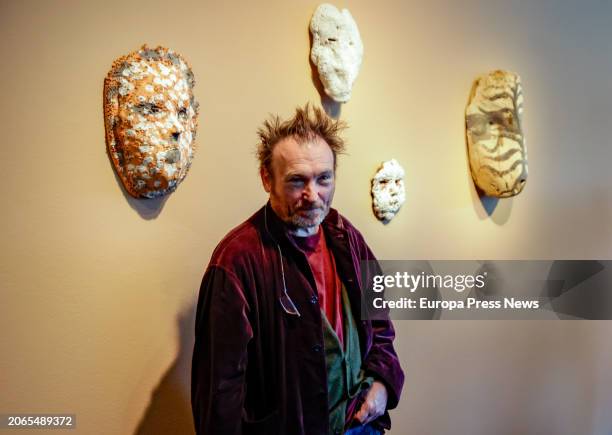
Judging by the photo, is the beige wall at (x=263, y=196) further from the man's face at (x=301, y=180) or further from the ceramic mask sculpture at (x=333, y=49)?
the man's face at (x=301, y=180)

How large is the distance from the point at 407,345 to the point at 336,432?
711mm

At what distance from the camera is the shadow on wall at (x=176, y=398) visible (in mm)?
1159

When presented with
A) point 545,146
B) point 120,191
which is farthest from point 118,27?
point 545,146

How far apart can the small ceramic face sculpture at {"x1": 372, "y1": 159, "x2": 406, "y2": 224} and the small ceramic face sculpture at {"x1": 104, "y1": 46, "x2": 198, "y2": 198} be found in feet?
2.21

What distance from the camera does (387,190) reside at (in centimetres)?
152

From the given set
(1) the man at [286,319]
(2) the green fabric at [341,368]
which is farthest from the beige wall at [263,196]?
(2) the green fabric at [341,368]

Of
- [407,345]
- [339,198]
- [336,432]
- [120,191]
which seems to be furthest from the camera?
[407,345]

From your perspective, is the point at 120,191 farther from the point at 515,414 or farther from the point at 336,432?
the point at 515,414

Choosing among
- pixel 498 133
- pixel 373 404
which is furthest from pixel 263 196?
pixel 498 133

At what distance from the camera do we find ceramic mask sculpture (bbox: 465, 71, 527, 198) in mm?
1650

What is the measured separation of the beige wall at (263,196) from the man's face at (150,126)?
0.20 ft

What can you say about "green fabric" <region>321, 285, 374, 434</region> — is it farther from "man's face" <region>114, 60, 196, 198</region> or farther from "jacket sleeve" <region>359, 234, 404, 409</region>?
"man's face" <region>114, 60, 196, 198</region>

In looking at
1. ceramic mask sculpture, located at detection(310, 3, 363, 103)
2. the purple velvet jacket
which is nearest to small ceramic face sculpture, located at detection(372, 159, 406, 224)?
ceramic mask sculpture, located at detection(310, 3, 363, 103)

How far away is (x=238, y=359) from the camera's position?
2.87ft
